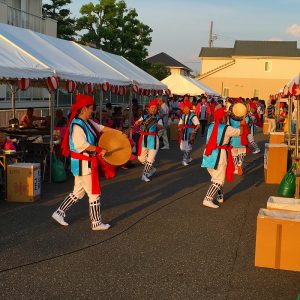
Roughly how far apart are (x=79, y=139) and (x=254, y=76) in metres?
55.3

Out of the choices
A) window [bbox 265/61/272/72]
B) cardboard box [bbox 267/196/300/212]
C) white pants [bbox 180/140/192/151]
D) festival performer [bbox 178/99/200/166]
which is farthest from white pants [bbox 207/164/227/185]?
window [bbox 265/61/272/72]

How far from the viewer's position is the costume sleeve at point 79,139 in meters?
6.04

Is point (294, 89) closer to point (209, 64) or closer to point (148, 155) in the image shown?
point (148, 155)

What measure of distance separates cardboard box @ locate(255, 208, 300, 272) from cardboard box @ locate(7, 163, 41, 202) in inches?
168

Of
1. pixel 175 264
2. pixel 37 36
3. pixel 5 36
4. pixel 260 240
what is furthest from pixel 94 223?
pixel 37 36

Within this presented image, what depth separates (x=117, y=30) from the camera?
1347 inches

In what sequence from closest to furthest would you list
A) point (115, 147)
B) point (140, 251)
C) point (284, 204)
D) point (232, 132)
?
point (284, 204) < point (140, 251) < point (115, 147) < point (232, 132)

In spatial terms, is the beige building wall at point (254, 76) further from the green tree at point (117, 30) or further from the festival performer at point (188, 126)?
the festival performer at point (188, 126)

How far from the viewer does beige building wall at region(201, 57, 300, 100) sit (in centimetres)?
5834

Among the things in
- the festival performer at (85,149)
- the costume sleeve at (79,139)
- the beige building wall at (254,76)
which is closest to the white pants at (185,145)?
the festival performer at (85,149)

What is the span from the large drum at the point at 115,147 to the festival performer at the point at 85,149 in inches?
5.2

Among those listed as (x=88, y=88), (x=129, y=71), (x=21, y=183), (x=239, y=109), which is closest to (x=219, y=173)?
(x=239, y=109)

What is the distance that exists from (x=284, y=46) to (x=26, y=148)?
56.2 metres

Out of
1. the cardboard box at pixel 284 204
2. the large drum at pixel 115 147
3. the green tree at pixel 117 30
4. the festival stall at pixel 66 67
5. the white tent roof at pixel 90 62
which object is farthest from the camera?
the green tree at pixel 117 30
